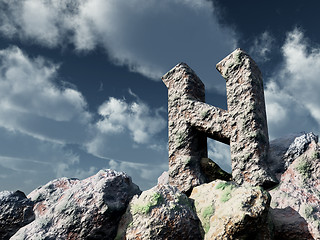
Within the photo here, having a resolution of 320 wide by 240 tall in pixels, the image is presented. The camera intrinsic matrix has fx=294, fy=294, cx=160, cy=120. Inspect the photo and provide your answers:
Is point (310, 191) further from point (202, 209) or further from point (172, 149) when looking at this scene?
point (172, 149)

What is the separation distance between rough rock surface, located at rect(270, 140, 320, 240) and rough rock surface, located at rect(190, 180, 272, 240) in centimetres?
68

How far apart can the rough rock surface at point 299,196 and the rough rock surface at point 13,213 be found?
14.7ft

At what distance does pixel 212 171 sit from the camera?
6.55 m

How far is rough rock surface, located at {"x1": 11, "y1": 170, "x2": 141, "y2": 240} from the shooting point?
452 centimetres

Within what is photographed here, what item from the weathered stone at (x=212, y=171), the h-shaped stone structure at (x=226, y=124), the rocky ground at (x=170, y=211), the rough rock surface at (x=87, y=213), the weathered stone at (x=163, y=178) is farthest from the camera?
the weathered stone at (x=163, y=178)

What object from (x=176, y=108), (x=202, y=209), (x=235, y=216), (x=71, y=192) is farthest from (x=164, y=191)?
(x=176, y=108)

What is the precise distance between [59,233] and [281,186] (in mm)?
4009

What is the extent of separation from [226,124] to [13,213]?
14.8 feet

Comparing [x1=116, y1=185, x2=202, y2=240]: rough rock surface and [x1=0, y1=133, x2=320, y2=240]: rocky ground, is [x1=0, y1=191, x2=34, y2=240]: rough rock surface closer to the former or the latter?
[x1=0, y1=133, x2=320, y2=240]: rocky ground

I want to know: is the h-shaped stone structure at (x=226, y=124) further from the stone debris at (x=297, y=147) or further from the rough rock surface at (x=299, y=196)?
the stone debris at (x=297, y=147)

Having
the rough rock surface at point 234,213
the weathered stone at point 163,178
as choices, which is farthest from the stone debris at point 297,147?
the weathered stone at point 163,178

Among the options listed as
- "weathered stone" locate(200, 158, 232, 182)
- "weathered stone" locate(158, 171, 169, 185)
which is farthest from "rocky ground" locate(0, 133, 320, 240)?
"weathered stone" locate(158, 171, 169, 185)

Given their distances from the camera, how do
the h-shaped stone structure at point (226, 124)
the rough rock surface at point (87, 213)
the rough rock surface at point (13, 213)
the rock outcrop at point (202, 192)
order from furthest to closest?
the h-shaped stone structure at point (226, 124)
the rough rock surface at point (13, 213)
the rough rock surface at point (87, 213)
the rock outcrop at point (202, 192)

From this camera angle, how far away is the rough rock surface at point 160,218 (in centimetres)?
429
